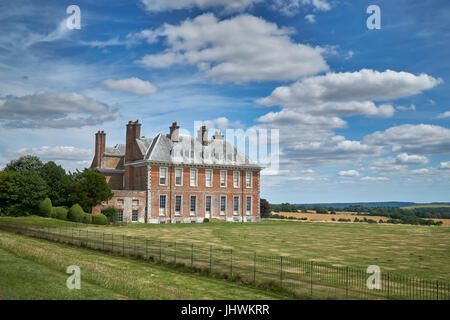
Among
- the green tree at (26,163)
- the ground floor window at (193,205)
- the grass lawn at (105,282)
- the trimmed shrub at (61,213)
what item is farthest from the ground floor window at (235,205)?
the grass lawn at (105,282)

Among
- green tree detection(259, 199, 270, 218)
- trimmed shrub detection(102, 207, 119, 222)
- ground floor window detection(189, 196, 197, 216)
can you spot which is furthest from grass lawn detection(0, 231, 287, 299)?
green tree detection(259, 199, 270, 218)

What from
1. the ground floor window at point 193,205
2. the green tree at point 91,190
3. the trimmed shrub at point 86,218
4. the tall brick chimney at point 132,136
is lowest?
the trimmed shrub at point 86,218

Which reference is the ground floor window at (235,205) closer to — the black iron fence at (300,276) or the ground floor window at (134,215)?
the ground floor window at (134,215)

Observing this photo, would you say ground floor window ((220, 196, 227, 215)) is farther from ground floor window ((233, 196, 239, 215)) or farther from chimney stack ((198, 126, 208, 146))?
chimney stack ((198, 126, 208, 146))

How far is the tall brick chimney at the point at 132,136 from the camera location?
61312mm

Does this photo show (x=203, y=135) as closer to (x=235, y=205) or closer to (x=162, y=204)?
(x=235, y=205)

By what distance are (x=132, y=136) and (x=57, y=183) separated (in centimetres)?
1222

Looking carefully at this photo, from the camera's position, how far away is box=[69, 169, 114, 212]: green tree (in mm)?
50438

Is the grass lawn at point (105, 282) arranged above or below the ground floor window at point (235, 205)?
below

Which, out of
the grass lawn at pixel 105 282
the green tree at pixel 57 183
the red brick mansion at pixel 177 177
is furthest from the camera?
the red brick mansion at pixel 177 177

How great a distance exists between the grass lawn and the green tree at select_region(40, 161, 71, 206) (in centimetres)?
3369

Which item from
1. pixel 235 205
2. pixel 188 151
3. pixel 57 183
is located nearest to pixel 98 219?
pixel 57 183

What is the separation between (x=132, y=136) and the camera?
6138 cm
